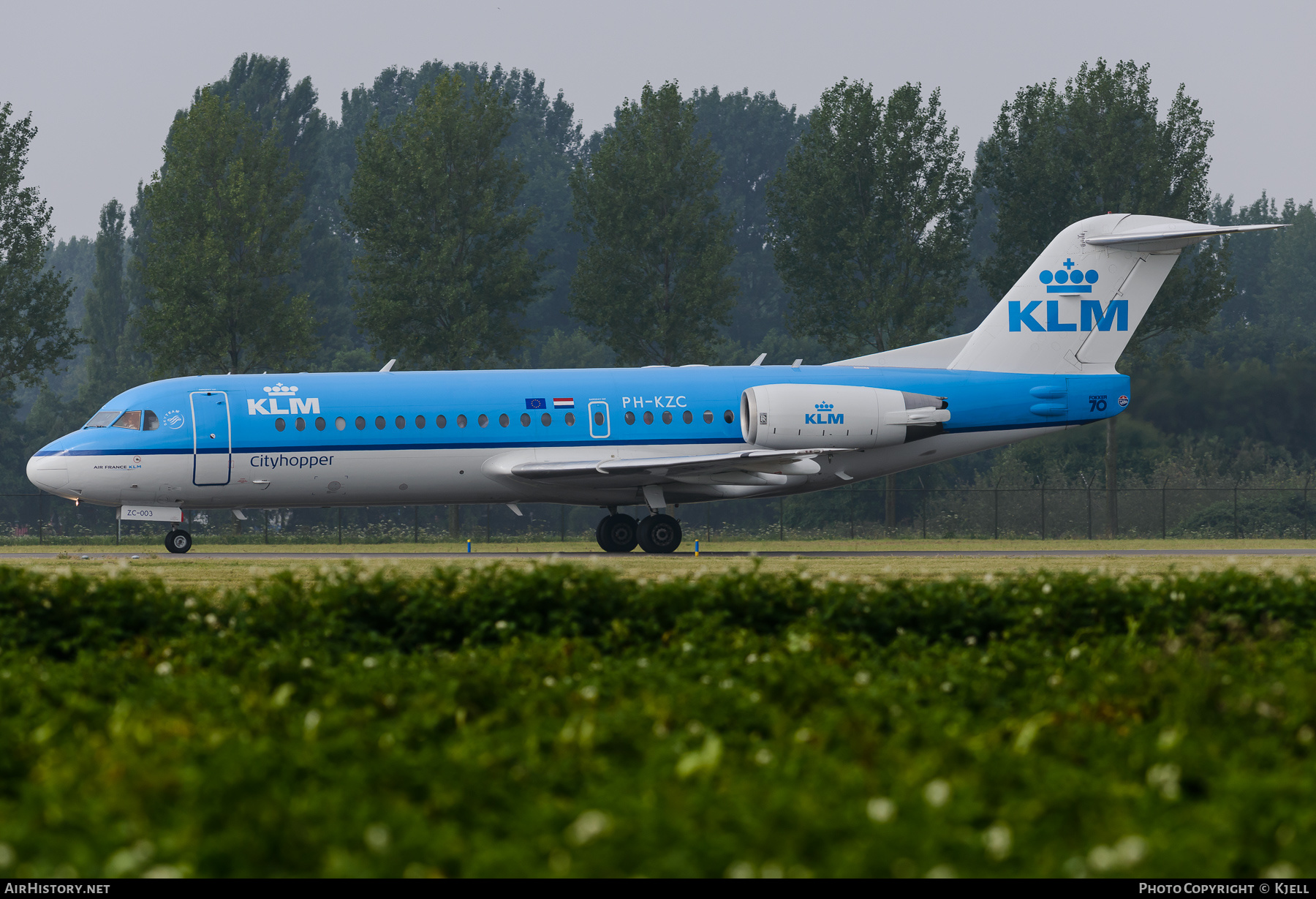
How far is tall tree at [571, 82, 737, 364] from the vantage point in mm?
49688

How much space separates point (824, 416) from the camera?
28531 mm

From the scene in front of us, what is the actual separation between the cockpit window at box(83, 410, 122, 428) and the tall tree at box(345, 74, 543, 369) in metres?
19.0

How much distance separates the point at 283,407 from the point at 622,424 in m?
6.29

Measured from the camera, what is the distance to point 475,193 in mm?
49469

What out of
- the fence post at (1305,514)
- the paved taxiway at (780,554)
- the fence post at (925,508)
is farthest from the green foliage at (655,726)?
the fence post at (1305,514)

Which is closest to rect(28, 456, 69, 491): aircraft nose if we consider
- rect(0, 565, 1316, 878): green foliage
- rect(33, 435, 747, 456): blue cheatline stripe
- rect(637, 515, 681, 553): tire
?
rect(33, 435, 747, 456): blue cheatline stripe

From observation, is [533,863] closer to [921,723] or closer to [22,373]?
[921,723]

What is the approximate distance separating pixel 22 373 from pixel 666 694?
45.0m

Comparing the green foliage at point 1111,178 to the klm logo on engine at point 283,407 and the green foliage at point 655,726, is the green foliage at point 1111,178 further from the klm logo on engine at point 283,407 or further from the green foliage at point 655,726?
the green foliage at point 655,726

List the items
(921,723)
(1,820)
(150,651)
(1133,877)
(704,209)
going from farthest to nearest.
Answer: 1. (704,209)
2. (150,651)
3. (921,723)
4. (1,820)
5. (1133,877)

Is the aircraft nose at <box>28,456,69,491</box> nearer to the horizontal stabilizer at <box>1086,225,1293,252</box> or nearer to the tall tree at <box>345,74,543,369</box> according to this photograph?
the tall tree at <box>345,74,543,369</box>

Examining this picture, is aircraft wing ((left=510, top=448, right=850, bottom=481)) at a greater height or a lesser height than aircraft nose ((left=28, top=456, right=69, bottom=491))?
lesser

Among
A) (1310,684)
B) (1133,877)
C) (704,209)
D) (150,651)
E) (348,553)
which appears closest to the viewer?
(1133,877)
